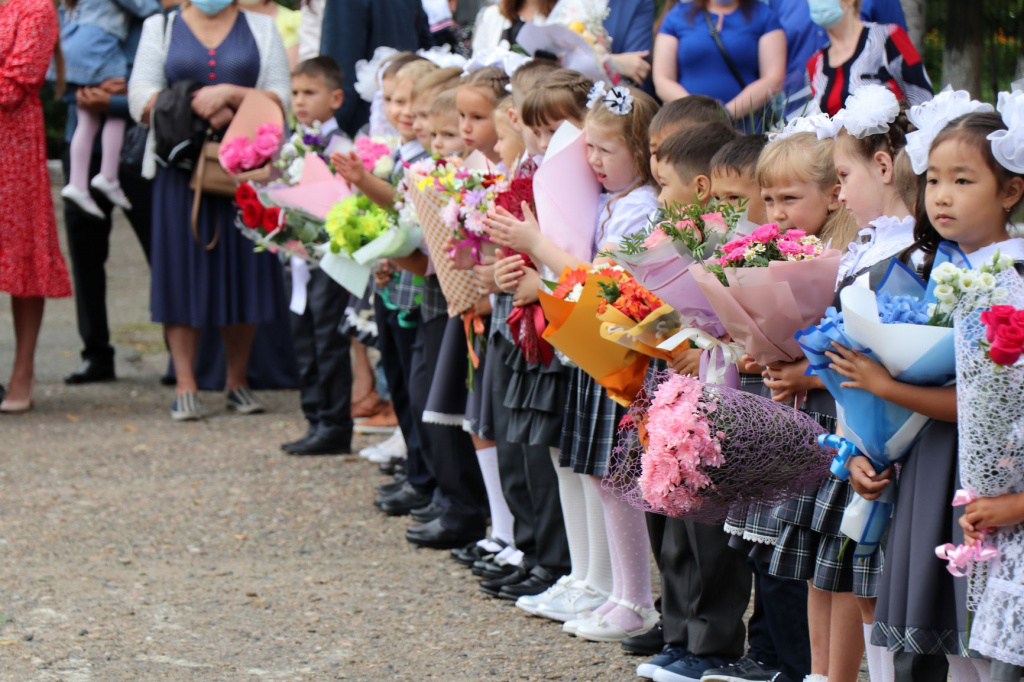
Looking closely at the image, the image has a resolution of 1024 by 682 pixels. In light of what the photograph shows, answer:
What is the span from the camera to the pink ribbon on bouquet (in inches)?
99.8

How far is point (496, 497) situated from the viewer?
5.12m

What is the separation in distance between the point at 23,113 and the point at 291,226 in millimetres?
2585

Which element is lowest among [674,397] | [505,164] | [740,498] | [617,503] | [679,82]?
[617,503]

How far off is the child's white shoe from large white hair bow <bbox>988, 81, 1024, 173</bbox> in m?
6.93

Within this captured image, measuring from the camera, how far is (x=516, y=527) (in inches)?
192

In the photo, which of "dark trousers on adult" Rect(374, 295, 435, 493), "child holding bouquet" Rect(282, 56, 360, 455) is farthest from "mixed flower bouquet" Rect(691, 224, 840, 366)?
"child holding bouquet" Rect(282, 56, 360, 455)

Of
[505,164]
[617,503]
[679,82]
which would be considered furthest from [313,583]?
[679,82]

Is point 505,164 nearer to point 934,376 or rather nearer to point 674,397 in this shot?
point 674,397

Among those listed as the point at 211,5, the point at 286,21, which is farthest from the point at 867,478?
the point at 286,21

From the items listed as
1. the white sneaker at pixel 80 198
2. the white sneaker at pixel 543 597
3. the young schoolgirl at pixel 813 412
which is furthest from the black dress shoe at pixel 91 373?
the young schoolgirl at pixel 813 412

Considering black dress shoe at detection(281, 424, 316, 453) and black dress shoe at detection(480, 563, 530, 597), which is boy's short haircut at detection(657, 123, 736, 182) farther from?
black dress shoe at detection(281, 424, 316, 453)

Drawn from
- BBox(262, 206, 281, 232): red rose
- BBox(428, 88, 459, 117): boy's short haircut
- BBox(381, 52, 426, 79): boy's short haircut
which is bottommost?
BBox(262, 206, 281, 232): red rose

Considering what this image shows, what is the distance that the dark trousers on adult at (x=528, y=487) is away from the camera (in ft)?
15.0

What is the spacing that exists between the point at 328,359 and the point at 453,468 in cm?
175
